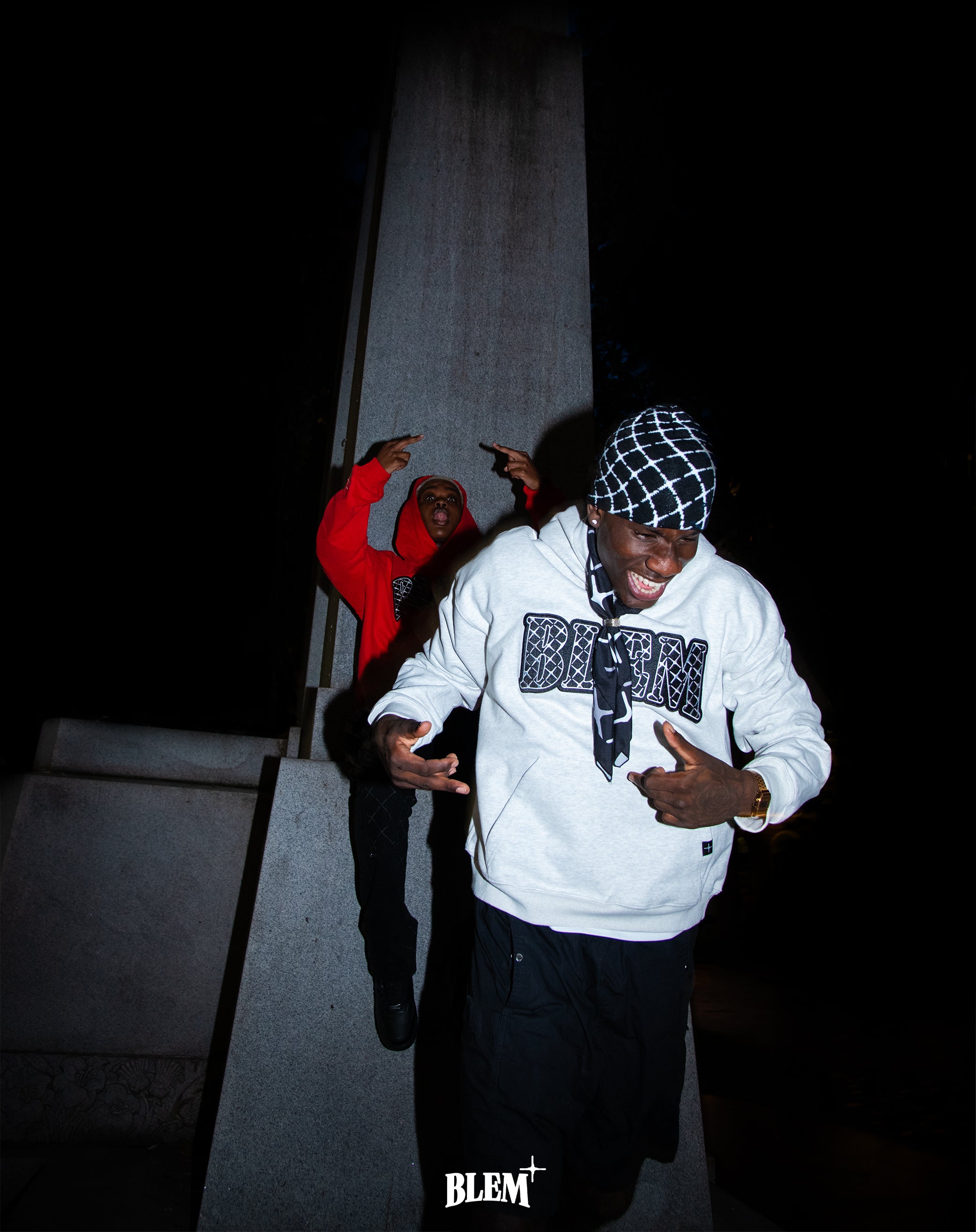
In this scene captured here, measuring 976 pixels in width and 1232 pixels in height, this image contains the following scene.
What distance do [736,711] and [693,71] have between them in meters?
9.97

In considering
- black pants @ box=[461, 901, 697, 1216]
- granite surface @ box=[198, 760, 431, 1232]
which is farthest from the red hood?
black pants @ box=[461, 901, 697, 1216]

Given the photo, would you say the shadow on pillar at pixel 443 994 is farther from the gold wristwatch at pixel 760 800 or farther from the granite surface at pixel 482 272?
the granite surface at pixel 482 272

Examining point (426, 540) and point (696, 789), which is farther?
point (426, 540)

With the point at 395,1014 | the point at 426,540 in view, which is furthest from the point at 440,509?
the point at 395,1014

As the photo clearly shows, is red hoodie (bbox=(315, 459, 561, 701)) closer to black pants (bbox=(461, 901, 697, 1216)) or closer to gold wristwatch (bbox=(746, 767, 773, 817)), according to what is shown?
black pants (bbox=(461, 901, 697, 1216))

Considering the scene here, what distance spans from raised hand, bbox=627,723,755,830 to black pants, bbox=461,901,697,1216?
0.45 m

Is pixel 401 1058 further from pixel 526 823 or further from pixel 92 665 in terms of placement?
pixel 92 665

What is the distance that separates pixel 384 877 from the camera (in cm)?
297

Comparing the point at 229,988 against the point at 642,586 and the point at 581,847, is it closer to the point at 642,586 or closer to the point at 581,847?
the point at 581,847

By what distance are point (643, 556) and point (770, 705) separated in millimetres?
553

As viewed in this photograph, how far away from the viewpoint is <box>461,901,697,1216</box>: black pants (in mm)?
1929

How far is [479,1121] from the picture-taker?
1930 millimetres

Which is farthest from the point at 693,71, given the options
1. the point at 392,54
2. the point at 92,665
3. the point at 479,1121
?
the point at 92,665

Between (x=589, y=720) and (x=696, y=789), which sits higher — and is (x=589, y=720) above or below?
above
